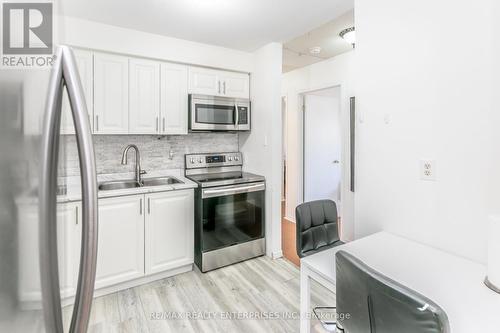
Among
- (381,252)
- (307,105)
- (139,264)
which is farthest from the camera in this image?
(307,105)

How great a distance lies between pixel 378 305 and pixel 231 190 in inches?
77.1

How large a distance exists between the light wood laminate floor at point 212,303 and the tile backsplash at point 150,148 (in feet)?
3.94

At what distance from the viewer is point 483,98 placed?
1287 millimetres

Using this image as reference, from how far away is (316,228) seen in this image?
76.5 inches

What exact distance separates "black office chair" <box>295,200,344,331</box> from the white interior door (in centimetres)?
215

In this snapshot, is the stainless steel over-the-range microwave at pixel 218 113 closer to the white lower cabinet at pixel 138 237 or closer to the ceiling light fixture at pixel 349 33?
the white lower cabinet at pixel 138 237

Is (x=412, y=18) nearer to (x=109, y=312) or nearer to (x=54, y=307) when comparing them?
(x=54, y=307)

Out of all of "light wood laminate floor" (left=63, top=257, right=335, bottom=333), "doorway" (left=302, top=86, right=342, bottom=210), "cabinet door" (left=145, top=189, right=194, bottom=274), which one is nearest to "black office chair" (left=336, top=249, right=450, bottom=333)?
"light wood laminate floor" (left=63, top=257, right=335, bottom=333)

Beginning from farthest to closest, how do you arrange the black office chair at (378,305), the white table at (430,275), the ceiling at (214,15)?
the ceiling at (214,15) → the white table at (430,275) → the black office chair at (378,305)

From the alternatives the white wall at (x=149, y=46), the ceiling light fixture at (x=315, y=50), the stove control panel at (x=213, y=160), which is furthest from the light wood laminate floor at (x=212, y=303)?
the ceiling light fixture at (x=315, y=50)

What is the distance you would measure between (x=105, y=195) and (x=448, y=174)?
7.87 ft

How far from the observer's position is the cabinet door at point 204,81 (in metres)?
2.86

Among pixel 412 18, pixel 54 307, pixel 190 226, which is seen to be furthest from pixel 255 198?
pixel 54 307

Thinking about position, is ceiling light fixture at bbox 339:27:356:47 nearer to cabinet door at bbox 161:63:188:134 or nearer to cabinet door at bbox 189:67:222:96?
cabinet door at bbox 189:67:222:96
